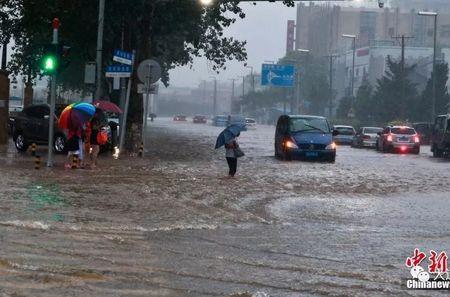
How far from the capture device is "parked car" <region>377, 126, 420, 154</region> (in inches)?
1604

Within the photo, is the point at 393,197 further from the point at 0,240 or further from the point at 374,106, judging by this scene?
the point at 374,106

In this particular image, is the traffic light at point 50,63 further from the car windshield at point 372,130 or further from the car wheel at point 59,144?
the car windshield at point 372,130

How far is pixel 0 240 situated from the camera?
9430 millimetres

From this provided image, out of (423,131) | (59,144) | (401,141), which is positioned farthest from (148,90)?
(423,131)

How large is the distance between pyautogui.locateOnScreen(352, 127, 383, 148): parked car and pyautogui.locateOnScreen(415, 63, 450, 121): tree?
27550 mm

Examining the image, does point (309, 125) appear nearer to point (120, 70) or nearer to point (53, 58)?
point (120, 70)

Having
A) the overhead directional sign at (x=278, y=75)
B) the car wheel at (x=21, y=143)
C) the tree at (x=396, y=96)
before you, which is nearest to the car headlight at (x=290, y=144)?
the car wheel at (x=21, y=143)

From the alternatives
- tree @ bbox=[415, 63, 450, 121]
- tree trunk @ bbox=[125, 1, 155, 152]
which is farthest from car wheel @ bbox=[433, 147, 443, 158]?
tree @ bbox=[415, 63, 450, 121]

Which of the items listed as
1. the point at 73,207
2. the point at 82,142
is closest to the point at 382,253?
the point at 73,207

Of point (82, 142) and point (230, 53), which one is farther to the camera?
point (230, 53)

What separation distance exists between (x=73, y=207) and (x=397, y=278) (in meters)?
6.23

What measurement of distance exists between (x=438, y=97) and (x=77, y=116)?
2355 inches

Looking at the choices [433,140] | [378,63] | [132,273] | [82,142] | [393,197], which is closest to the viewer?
[132,273]

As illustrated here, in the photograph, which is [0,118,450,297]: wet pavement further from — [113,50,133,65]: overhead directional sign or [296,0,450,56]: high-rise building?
[296,0,450,56]: high-rise building
